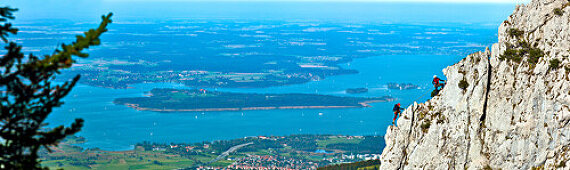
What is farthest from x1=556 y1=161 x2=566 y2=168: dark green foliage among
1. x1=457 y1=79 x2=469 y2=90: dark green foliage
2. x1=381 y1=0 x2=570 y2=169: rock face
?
x1=457 y1=79 x2=469 y2=90: dark green foliage

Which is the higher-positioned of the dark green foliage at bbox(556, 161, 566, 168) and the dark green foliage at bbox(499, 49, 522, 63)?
the dark green foliage at bbox(499, 49, 522, 63)

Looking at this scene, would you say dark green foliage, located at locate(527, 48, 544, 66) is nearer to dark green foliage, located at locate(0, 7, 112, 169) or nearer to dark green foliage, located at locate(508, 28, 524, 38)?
dark green foliage, located at locate(508, 28, 524, 38)

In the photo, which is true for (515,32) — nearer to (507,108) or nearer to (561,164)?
(507,108)

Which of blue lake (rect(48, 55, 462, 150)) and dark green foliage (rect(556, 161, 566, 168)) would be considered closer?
dark green foliage (rect(556, 161, 566, 168))

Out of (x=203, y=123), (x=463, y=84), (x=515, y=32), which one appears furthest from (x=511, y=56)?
(x=203, y=123)

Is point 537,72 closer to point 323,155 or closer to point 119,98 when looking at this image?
point 323,155

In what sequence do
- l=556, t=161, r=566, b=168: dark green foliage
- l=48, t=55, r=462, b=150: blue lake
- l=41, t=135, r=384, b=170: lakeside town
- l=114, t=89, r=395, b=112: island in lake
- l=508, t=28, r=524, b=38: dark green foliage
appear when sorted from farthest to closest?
l=114, t=89, r=395, b=112: island in lake, l=48, t=55, r=462, b=150: blue lake, l=41, t=135, r=384, b=170: lakeside town, l=508, t=28, r=524, b=38: dark green foliage, l=556, t=161, r=566, b=168: dark green foliage
